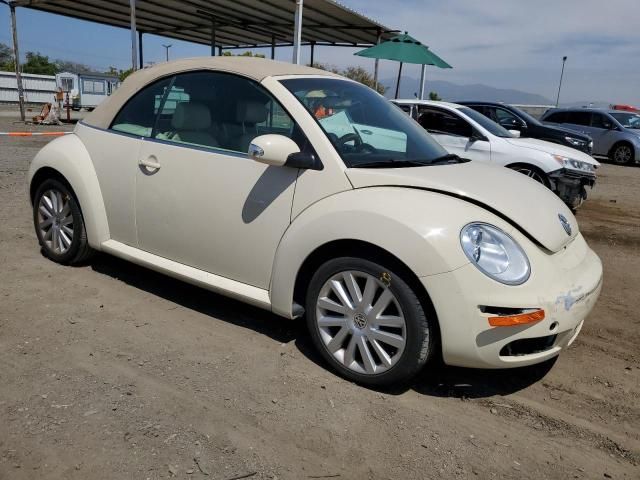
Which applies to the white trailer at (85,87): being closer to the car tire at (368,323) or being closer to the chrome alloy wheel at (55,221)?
the chrome alloy wheel at (55,221)

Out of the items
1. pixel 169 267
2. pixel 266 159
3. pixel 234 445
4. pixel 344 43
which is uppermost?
pixel 344 43

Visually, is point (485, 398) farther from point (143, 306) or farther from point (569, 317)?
point (143, 306)

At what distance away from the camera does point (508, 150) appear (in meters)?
7.86

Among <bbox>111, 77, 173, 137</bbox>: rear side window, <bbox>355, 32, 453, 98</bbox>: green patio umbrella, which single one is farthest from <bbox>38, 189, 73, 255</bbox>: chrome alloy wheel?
<bbox>355, 32, 453, 98</bbox>: green patio umbrella

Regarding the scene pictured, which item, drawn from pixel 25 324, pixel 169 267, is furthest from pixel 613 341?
pixel 25 324

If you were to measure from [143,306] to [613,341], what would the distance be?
127 inches

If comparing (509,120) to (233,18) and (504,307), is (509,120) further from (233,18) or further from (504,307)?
(233,18)

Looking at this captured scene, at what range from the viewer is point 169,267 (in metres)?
3.52

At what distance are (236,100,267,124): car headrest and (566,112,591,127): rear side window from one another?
16.1m

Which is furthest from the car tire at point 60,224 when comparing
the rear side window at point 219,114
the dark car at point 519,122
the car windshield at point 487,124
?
the dark car at point 519,122

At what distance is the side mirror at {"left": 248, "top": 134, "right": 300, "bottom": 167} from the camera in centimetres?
289

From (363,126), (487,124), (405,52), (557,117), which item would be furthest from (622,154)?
(363,126)

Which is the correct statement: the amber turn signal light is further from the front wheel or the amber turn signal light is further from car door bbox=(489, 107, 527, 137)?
the front wheel

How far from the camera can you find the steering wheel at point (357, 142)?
312cm
